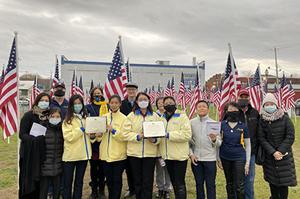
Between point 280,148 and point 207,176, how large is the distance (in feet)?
4.18

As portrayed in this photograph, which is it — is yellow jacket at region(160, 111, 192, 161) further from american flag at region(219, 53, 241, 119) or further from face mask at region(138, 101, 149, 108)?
american flag at region(219, 53, 241, 119)

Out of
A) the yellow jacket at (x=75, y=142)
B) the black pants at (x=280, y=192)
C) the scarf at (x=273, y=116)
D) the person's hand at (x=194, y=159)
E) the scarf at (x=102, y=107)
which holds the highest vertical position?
the scarf at (x=102, y=107)

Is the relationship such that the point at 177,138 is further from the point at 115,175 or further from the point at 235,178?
the point at 115,175

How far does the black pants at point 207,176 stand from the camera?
15.6 feet

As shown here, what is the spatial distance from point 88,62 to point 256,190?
51.1 metres

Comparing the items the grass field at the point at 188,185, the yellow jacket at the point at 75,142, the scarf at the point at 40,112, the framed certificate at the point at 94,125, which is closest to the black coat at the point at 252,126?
the grass field at the point at 188,185

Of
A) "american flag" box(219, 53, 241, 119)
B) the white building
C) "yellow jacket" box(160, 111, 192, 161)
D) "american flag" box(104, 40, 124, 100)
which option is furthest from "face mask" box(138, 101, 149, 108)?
the white building

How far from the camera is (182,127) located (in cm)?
470

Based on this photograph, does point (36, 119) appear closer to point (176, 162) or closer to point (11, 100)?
point (11, 100)

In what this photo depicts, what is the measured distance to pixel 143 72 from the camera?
2283 inches

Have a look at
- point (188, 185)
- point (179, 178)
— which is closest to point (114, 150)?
point (179, 178)

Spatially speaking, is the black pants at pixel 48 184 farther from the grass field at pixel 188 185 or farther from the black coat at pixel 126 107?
the black coat at pixel 126 107

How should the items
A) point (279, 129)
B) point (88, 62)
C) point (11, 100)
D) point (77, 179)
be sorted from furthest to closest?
point (88, 62)
point (11, 100)
point (77, 179)
point (279, 129)

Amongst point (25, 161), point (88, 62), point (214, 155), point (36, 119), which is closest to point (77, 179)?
point (25, 161)
